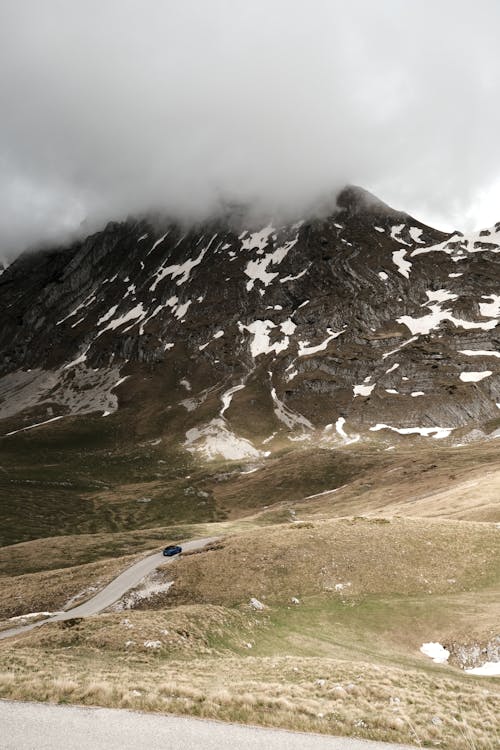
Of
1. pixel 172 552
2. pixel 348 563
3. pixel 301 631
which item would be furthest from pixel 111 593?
pixel 348 563

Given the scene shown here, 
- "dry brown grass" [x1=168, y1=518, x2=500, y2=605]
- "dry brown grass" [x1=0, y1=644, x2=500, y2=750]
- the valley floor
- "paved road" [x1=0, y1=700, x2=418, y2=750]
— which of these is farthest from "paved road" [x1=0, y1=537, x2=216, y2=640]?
"paved road" [x1=0, y1=700, x2=418, y2=750]

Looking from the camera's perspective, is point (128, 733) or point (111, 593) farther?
point (111, 593)

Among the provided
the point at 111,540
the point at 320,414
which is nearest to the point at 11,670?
the point at 111,540

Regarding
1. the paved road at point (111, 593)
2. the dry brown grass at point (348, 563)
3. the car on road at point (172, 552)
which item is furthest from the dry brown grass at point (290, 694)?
the car on road at point (172, 552)

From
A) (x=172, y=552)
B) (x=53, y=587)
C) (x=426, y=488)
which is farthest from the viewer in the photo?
(x=426, y=488)

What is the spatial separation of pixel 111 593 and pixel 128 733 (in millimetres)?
34703

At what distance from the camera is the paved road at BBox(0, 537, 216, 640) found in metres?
38.1

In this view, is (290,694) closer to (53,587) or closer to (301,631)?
(301,631)

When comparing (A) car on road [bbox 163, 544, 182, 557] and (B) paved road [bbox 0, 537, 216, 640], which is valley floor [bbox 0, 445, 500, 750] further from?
→ (A) car on road [bbox 163, 544, 182, 557]

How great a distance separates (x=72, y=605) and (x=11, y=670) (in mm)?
27340

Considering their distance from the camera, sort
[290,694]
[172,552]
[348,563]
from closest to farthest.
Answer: [290,694] → [348,563] → [172,552]

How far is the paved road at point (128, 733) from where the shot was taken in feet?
38.5

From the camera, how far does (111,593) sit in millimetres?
43750

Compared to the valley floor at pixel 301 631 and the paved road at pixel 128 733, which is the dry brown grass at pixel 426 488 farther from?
the paved road at pixel 128 733
